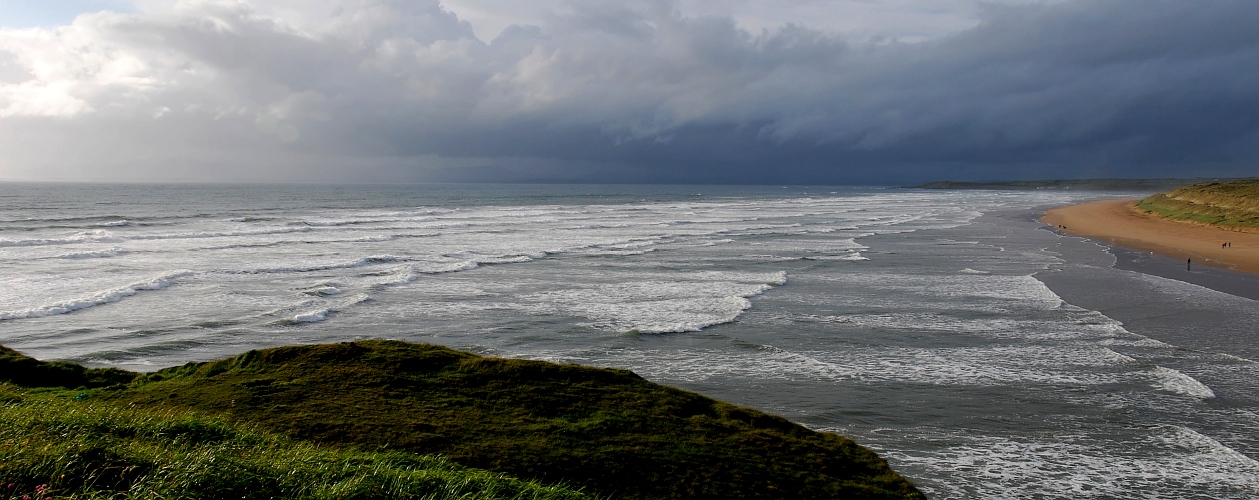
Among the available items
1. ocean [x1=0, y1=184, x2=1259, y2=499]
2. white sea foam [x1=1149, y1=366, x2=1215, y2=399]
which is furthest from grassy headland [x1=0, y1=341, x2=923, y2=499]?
white sea foam [x1=1149, y1=366, x2=1215, y2=399]

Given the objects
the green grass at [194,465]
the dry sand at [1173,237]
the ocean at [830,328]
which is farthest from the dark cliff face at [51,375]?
the dry sand at [1173,237]

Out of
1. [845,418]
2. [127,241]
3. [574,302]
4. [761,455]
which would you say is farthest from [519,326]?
[127,241]

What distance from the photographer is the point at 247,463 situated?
15.8 ft

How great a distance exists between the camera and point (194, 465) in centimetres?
455

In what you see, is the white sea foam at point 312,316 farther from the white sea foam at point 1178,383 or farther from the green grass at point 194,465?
the white sea foam at point 1178,383

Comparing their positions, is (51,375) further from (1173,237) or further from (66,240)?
(1173,237)

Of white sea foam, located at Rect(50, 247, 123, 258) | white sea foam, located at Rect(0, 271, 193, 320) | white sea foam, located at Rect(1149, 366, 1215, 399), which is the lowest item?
white sea foam, located at Rect(1149, 366, 1215, 399)

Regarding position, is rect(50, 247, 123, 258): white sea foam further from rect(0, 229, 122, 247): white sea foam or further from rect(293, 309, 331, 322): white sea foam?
rect(293, 309, 331, 322): white sea foam

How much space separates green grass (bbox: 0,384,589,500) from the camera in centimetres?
432

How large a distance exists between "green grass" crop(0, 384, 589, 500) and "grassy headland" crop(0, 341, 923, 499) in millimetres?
14

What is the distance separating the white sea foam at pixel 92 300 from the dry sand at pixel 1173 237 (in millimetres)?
35783

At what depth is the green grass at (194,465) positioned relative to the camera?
14.2 feet

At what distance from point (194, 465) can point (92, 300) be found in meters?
18.3

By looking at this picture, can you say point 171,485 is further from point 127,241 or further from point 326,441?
point 127,241
